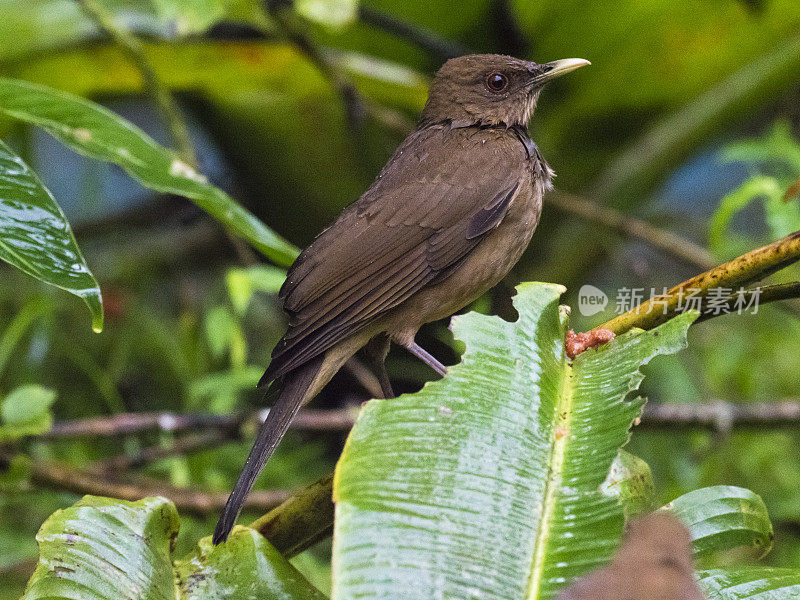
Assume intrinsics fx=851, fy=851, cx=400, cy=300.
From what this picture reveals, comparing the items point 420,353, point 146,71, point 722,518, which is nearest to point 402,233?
point 420,353

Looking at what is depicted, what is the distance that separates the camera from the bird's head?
2.32 meters

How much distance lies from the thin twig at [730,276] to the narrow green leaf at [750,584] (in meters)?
0.40

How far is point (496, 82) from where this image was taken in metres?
2.35

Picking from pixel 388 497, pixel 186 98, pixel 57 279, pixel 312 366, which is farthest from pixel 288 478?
pixel 388 497

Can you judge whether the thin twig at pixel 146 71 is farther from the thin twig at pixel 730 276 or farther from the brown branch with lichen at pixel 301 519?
the thin twig at pixel 730 276

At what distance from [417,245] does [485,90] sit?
0.57 metres

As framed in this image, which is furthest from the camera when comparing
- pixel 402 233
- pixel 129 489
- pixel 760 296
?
pixel 129 489

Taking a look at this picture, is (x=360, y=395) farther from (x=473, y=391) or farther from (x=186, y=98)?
(x=473, y=391)

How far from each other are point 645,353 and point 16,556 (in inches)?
100

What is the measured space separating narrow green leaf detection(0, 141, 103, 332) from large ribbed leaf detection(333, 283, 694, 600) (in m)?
0.54

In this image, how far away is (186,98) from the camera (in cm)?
372

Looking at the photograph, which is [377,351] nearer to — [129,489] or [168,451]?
[129,489]

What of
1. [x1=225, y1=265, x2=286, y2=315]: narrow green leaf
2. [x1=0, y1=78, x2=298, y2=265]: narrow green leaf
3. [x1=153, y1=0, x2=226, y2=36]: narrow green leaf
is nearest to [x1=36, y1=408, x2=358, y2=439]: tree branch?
[x1=225, y1=265, x2=286, y2=315]: narrow green leaf

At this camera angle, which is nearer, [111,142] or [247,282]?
[111,142]
